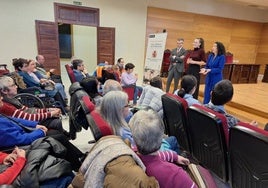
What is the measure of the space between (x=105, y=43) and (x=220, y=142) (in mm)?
5918

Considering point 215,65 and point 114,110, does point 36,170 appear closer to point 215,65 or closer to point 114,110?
point 114,110

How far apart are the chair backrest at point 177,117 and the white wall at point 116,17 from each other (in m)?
5.33

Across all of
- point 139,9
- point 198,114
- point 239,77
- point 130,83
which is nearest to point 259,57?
point 239,77

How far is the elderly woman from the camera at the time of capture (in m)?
0.86

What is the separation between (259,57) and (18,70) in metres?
10.4

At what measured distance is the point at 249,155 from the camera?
120cm

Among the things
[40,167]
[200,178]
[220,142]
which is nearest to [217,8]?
[220,142]

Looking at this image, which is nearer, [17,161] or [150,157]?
[150,157]

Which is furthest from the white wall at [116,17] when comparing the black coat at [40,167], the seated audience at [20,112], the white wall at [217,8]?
the black coat at [40,167]

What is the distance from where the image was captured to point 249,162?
122cm

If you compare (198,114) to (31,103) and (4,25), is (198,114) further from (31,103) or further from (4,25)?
(4,25)

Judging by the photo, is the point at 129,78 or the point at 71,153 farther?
the point at 129,78

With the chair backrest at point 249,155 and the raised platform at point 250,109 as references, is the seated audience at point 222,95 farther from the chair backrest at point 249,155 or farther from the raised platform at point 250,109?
the raised platform at point 250,109

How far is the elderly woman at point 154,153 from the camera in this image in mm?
861
